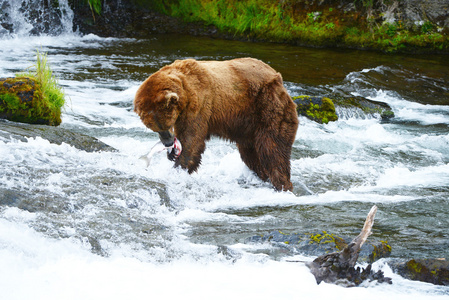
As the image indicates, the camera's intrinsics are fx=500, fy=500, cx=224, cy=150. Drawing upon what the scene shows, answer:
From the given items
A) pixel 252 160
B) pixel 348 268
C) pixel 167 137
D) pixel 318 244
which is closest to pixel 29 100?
pixel 167 137

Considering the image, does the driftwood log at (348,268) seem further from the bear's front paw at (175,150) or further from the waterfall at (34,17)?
the waterfall at (34,17)

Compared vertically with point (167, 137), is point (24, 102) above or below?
below

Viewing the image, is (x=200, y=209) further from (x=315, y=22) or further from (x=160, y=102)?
(x=315, y=22)

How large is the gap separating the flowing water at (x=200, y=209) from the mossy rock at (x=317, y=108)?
0.19 m

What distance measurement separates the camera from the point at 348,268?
369cm

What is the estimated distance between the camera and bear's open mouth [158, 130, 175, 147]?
5.50 m

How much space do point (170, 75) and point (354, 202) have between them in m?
2.62

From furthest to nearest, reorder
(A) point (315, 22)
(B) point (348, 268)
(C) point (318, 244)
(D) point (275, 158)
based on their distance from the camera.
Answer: (A) point (315, 22), (D) point (275, 158), (C) point (318, 244), (B) point (348, 268)

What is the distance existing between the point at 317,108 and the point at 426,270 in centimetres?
723

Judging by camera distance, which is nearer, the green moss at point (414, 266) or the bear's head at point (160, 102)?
the green moss at point (414, 266)

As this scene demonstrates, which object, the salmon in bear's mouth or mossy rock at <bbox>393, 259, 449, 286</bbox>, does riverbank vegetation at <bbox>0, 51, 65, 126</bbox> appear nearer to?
the salmon in bear's mouth

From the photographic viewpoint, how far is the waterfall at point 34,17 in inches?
685

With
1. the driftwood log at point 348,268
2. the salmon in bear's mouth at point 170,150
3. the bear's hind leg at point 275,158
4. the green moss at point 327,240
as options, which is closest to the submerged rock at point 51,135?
the salmon in bear's mouth at point 170,150

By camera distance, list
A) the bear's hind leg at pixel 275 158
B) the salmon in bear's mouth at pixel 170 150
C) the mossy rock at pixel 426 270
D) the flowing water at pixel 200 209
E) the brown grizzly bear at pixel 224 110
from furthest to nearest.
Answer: the bear's hind leg at pixel 275 158, the salmon in bear's mouth at pixel 170 150, the brown grizzly bear at pixel 224 110, the mossy rock at pixel 426 270, the flowing water at pixel 200 209
